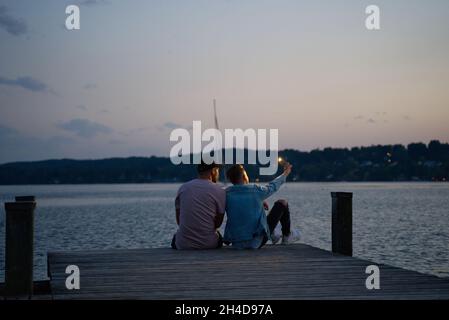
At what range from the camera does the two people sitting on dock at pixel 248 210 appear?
937 centimetres

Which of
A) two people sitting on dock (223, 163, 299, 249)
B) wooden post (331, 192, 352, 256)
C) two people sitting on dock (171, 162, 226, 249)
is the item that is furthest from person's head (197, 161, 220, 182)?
wooden post (331, 192, 352, 256)

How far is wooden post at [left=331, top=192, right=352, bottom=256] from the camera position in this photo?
995 cm

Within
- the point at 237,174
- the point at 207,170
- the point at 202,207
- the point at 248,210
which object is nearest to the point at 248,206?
the point at 248,210

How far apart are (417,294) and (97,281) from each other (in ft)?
10.7

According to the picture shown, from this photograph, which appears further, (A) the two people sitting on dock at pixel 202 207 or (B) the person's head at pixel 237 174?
(B) the person's head at pixel 237 174

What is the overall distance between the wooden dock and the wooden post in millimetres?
631

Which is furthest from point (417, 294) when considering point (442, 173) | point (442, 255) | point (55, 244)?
point (442, 173)

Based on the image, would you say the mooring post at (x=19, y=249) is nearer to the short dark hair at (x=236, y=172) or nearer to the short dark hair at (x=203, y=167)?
the short dark hair at (x=203, y=167)

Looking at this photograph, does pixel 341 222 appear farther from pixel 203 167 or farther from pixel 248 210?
pixel 203 167

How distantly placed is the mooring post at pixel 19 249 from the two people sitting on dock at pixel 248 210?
132 inches

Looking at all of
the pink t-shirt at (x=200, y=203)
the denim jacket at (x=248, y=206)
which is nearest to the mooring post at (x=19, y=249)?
the pink t-shirt at (x=200, y=203)

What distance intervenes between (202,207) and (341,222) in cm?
220

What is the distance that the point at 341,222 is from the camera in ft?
33.0
